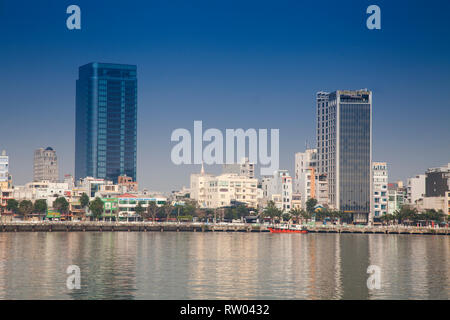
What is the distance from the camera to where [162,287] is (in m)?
58.9

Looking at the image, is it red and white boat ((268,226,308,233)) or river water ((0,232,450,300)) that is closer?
river water ((0,232,450,300))

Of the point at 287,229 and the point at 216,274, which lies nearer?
the point at 216,274

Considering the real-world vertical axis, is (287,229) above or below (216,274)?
below

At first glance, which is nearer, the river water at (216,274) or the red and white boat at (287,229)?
the river water at (216,274)

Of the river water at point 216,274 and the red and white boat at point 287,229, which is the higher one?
the river water at point 216,274

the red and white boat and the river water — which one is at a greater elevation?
the river water
